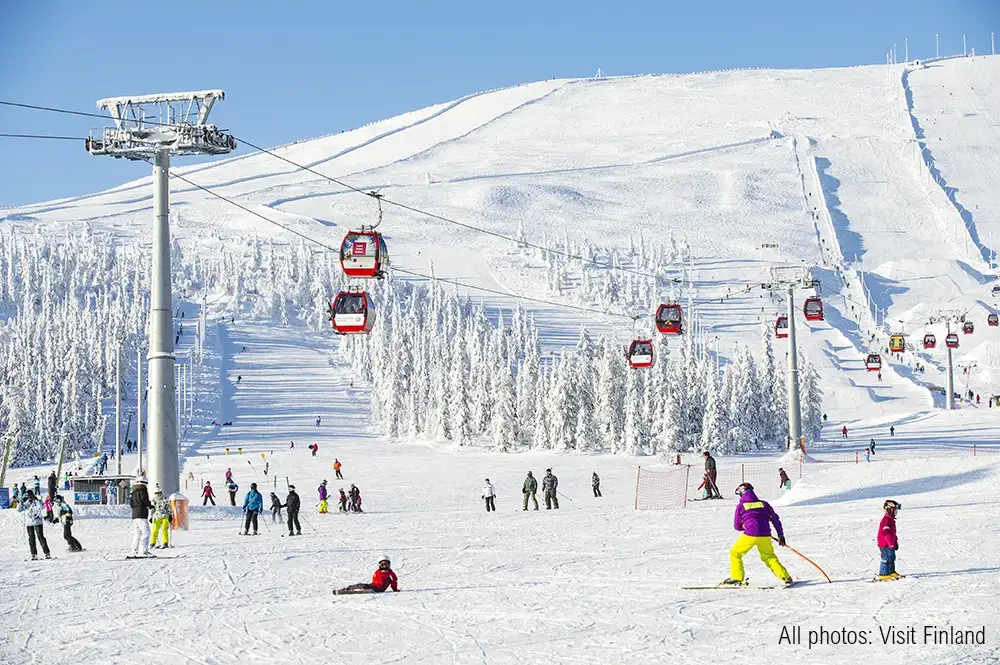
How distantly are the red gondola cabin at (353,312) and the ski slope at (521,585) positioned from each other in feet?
16.2

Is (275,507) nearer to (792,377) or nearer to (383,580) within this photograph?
(383,580)

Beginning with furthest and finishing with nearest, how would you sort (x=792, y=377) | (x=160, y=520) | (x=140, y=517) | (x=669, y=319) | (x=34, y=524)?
1. (x=669, y=319)
2. (x=792, y=377)
3. (x=160, y=520)
4. (x=34, y=524)
5. (x=140, y=517)

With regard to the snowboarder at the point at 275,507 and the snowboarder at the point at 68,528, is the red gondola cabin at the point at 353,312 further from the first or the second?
the snowboarder at the point at 68,528

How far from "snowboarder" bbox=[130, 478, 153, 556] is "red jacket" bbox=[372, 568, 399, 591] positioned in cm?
593

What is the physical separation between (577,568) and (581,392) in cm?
5931

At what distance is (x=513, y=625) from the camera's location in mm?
13508

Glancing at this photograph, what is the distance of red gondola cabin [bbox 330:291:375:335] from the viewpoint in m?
30.5

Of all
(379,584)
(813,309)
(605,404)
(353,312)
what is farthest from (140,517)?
(605,404)

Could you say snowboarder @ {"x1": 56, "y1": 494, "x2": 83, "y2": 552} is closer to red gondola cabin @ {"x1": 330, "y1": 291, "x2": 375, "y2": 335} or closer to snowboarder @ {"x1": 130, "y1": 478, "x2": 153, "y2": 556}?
snowboarder @ {"x1": 130, "y1": 478, "x2": 153, "y2": 556}

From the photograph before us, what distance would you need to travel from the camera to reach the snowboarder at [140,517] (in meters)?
20.4

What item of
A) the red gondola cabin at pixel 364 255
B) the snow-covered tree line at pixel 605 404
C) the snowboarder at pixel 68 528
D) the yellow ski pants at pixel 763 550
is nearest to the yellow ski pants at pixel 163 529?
the snowboarder at pixel 68 528

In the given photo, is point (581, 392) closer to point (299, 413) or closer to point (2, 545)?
point (299, 413)

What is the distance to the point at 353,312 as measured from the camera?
30.7 meters

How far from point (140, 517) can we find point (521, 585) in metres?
7.67
